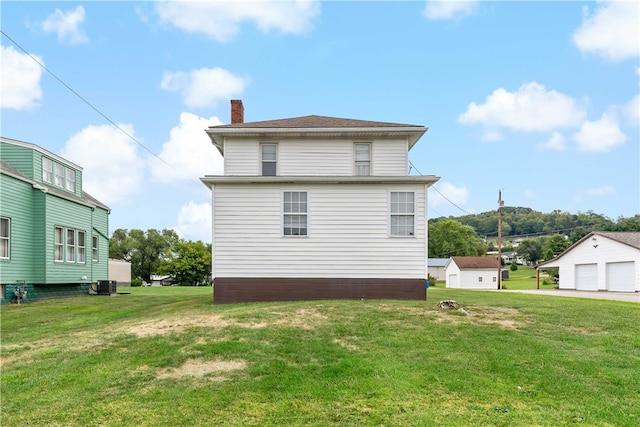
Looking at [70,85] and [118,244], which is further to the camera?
[118,244]

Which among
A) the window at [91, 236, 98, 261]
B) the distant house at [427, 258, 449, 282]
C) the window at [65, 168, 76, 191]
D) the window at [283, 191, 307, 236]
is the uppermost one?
the window at [65, 168, 76, 191]

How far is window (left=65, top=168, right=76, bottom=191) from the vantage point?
23.0 m

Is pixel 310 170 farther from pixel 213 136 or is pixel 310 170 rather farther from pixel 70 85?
pixel 70 85

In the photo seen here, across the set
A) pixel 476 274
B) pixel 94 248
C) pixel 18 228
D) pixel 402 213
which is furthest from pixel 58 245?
pixel 476 274

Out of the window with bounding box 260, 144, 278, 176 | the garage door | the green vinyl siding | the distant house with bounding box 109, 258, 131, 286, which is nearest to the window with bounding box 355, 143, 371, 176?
the window with bounding box 260, 144, 278, 176

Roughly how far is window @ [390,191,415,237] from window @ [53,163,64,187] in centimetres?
1691

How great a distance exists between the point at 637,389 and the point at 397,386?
3.56 m

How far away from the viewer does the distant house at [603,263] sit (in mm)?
30891

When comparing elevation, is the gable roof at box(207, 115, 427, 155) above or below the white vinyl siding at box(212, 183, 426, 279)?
above

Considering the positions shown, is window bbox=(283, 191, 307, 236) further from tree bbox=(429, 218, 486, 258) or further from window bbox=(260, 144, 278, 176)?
tree bbox=(429, 218, 486, 258)

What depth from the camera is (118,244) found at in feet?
213

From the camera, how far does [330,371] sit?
703 centimetres

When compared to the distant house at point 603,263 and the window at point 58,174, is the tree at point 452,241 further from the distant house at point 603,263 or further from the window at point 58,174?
the window at point 58,174

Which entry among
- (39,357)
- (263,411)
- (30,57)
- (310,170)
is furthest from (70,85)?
(263,411)
